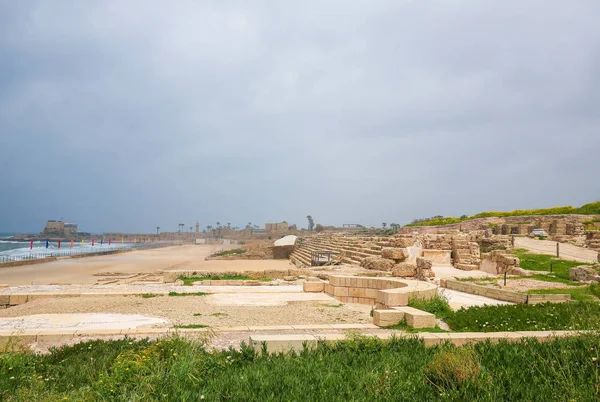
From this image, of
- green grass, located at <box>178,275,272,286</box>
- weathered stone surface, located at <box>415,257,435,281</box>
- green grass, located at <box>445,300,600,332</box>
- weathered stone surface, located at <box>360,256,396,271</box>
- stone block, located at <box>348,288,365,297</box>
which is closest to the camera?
green grass, located at <box>445,300,600,332</box>

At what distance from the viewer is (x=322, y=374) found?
4406mm

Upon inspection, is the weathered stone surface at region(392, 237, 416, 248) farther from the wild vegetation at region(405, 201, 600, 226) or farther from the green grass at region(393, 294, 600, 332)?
the wild vegetation at region(405, 201, 600, 226)

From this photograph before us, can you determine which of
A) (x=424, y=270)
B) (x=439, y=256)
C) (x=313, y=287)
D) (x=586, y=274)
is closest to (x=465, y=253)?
(x=439, y=256)

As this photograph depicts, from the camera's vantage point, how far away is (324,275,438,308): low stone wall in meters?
10.4

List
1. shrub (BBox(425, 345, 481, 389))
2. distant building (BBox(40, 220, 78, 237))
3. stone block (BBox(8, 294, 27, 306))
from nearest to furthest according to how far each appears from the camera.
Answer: shrub (BBox(425, 345, 481, 389)) → stone block (BBox(8, 294, 27, 306)) → distant building (BBox(40, 220, 78, 237))

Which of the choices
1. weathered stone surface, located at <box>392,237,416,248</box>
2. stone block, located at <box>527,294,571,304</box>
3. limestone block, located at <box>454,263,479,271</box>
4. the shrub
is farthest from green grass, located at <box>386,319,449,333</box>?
limestone block, located at <box>454,263,479,271</box>

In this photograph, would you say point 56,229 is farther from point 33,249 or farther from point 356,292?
point 356,292

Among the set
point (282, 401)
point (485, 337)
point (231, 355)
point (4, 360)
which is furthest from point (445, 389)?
point (4, 360)

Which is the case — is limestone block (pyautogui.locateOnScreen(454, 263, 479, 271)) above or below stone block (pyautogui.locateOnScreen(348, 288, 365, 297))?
below

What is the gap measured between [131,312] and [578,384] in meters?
9.43

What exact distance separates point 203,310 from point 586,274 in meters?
13.5

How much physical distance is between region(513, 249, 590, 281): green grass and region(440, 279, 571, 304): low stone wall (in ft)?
15.2

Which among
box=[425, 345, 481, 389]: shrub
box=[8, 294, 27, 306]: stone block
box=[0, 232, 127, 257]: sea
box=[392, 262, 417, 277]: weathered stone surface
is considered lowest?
box=[0, 232, 127, 257]: sea

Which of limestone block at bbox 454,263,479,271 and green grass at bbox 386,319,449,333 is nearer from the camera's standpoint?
green grass at bbox 386,319,449,333
